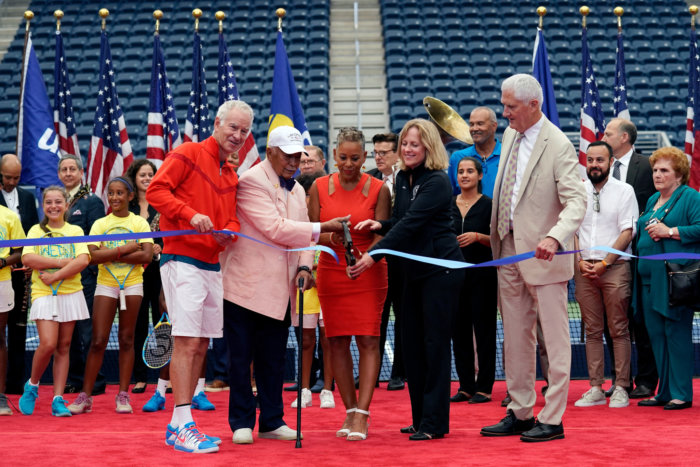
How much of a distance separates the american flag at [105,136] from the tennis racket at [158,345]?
334 centimetres

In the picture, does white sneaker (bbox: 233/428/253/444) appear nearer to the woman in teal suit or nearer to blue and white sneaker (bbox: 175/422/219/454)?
blue and white sneaker (bbox: 175/422/219/454)

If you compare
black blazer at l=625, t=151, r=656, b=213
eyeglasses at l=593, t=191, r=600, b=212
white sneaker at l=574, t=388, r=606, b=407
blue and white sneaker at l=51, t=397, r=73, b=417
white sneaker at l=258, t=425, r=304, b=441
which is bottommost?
white sneaker at l=574, t=388, r=606, b=407

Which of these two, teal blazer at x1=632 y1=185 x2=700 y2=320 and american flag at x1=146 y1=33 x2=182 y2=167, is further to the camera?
american flag at x1=146 y1=33 x2=182 y2=167

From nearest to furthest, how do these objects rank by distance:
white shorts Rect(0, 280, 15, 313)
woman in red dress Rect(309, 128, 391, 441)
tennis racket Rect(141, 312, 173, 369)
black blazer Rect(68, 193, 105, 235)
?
woman in red dress Rect(309, 128, 391, 441), white shorts Rect(0, 280, 15, 313), tennis racket Rect(141, 312, 173, 369), black blazer Rect(68, 193, 105, 235)

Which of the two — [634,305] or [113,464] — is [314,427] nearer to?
[113,464]

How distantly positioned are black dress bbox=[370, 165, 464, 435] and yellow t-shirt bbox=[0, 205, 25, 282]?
277cm

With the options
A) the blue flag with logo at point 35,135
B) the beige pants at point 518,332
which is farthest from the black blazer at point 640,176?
the blue flag with logo at point 35,135

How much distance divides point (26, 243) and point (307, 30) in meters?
15.1

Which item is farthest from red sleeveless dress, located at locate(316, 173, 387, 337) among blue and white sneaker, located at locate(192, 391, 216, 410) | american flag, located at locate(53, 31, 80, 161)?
american flag, located at locate(53, 31, 80, 161)

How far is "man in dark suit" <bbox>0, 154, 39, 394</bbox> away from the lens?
610cm

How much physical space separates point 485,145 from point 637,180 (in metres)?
1.14

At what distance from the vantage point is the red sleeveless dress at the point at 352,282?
4.34 meters

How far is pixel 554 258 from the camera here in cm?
411

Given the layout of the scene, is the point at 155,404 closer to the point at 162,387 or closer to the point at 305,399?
the point at 162,387
